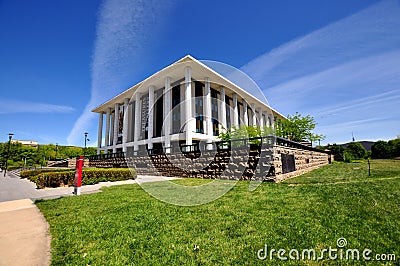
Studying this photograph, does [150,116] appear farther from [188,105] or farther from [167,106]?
[188,105]

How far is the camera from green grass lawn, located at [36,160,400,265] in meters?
2.57

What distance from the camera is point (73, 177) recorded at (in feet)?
33.3

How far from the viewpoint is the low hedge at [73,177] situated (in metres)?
9.23

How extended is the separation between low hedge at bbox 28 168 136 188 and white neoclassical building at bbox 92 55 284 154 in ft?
35.5

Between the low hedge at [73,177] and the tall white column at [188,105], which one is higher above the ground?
the tall white column at [188,105]

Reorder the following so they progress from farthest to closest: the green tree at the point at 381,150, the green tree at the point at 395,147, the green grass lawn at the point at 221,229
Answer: the green tree at the point at 381,150, the green tree at the point at 395,147, the green grass lawn at the point at 221,229

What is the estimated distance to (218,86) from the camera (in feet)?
93.1

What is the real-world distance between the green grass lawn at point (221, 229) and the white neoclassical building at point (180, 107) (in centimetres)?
1826

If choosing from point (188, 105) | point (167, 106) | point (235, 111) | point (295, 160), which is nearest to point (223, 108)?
point (235, 111)

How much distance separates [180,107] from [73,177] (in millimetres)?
17926

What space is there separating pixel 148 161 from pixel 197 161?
6.31 metres

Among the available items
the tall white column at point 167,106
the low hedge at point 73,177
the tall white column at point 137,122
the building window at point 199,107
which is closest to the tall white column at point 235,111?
the building window at point 199,107

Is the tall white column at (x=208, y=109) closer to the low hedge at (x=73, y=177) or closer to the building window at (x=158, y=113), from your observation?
the building window at (x=158, y=113)

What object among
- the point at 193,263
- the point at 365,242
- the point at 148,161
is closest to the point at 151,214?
the point at 193,263
